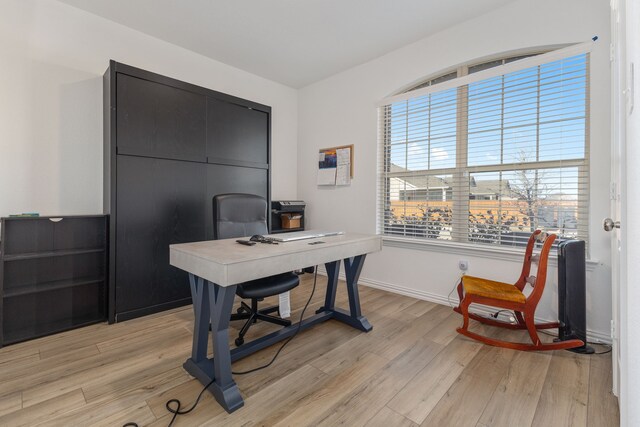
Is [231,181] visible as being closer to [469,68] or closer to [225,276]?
[225,276]

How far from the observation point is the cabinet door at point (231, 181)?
10.0 feet

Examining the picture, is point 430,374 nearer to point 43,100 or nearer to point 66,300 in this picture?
point 66,300

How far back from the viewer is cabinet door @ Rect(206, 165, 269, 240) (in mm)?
3049

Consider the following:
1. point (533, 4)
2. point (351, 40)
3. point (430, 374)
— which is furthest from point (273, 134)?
point (430, 374)

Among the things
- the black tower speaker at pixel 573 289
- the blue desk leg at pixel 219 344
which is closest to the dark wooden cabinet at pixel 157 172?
the blue desk leg at pixel 219 344

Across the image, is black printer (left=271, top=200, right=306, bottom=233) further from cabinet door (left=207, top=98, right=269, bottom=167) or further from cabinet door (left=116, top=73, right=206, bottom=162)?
cabinet door (left=116, top=73, right=206, bottom=162)

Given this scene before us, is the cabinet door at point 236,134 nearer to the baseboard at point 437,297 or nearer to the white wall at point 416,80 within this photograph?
the white wall at point 416,80

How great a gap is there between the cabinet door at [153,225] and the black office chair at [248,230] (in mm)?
725

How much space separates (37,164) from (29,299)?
109 centimetres

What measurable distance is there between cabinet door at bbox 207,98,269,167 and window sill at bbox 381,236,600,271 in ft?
5.93

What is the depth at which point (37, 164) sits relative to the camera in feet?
8.03

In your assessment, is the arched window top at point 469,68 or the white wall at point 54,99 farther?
the arched window top at point 469,68

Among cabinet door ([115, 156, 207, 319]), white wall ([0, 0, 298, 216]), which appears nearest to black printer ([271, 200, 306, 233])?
cabinet door ([115, 156, 207, 319])

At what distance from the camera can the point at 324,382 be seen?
1696 millimetres
